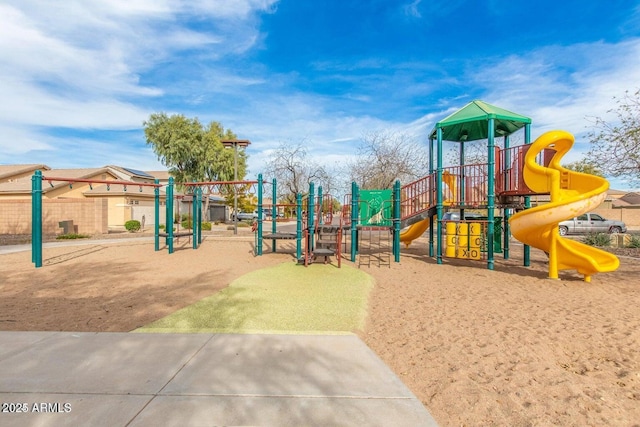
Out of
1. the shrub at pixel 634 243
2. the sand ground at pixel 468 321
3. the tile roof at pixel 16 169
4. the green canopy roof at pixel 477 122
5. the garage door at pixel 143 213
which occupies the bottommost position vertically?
the sand ground at pixel 468 321

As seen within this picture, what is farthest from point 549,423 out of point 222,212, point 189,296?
point 222,212

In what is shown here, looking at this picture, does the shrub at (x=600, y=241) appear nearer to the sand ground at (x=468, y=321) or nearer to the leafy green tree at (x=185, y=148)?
the sand ground at (x=468, y=321)

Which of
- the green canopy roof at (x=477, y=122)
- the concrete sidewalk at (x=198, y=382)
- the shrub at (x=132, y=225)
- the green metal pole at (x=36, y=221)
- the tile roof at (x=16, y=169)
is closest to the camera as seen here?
the concrete sidewalk at (x=198, y=382)

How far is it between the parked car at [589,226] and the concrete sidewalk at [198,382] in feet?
76.1

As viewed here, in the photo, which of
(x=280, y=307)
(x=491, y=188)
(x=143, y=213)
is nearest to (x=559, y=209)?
(x=491, y=188)

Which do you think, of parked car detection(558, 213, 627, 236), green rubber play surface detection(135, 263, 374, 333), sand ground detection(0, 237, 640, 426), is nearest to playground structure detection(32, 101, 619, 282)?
sand ground detection(0, 237, 640, 426)

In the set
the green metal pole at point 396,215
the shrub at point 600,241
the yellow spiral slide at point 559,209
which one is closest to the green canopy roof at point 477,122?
the yellow spiral slide at point 559,209

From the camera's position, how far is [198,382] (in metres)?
3.08

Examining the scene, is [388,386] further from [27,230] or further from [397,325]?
[27,230]

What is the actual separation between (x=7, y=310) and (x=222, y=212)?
43.3 meters

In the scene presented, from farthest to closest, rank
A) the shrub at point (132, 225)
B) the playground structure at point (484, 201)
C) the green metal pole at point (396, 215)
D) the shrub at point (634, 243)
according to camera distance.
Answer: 1. the shrub at point (132, 225)
2. the shrub at point (634, 243)
3. the green metal pole at point (396, 215)
4. the playground structure at point (484, 201)

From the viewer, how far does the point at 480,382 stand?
3.33 metres

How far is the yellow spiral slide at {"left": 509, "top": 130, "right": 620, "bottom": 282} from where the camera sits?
7719mm

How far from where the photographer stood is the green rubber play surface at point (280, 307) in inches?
188
